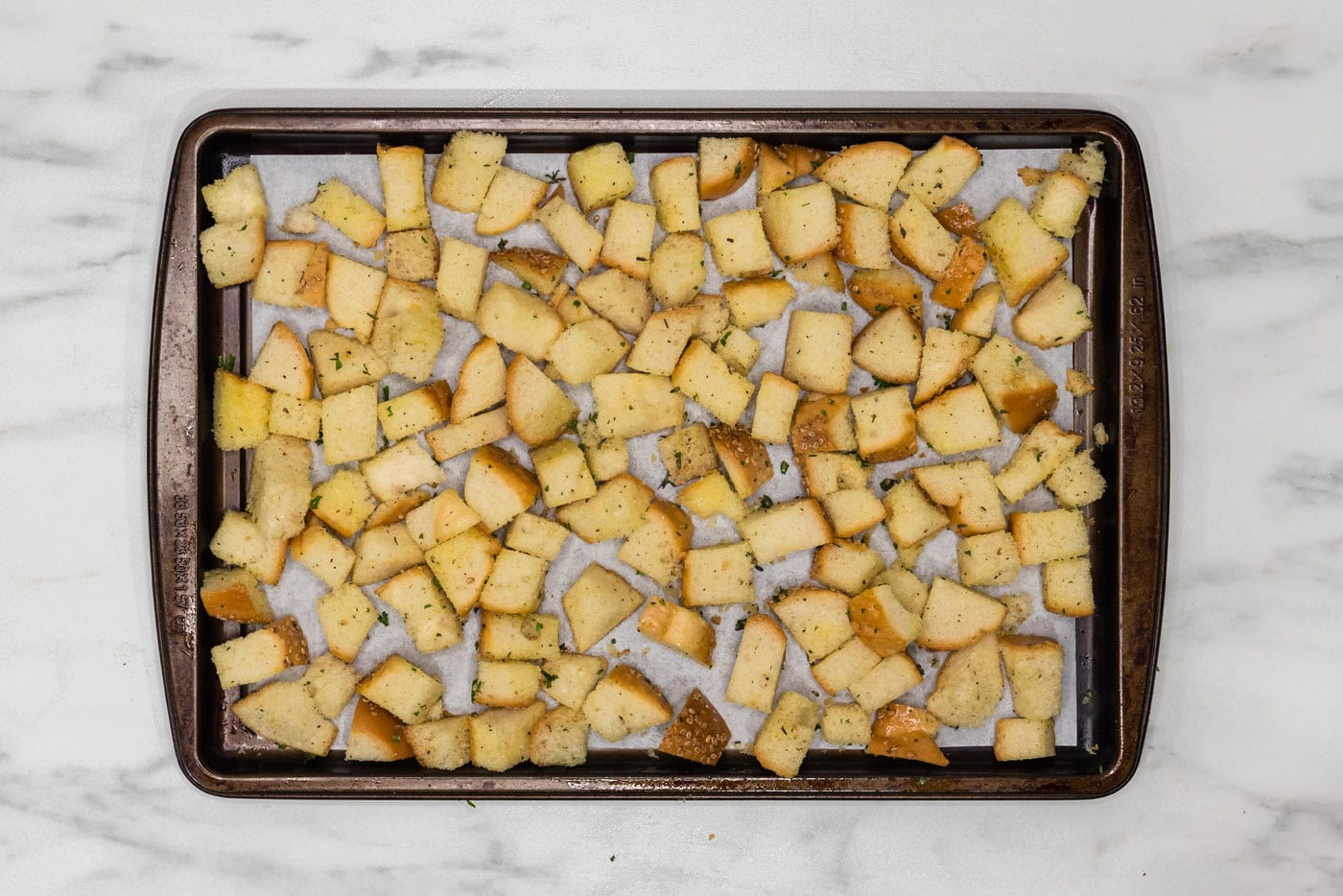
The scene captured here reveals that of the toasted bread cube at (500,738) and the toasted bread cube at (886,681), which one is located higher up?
the toasted bread cube at (886,681)

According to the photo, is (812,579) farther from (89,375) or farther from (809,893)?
(89,375)

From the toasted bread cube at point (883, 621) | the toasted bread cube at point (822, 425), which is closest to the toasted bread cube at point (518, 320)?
the toasted bread cube at point (822, 425)

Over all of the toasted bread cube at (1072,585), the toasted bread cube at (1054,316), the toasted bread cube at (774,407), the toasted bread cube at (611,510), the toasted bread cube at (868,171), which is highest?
the toasted bread cube at (868,171)

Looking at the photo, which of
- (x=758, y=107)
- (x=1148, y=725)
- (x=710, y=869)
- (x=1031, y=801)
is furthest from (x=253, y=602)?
(x=1148, y=725)

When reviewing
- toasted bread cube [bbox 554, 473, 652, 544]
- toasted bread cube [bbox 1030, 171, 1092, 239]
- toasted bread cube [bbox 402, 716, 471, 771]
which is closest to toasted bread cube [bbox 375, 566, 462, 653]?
toasted bread cube [bbox 402, 716, 471, 771]

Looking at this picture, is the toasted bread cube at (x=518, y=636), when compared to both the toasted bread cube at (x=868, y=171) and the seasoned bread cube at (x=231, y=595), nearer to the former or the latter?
the seasoned bread cube at (x=231, y=595)

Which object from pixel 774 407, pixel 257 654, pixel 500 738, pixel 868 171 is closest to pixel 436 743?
pixel 500 738

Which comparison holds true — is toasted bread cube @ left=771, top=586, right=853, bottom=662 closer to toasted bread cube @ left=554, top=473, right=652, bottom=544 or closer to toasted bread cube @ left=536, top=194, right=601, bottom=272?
toasted bread cube @ left=554, top=473, right=652, bottom=544

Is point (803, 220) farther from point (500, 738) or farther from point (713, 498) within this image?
point (500, 738)
